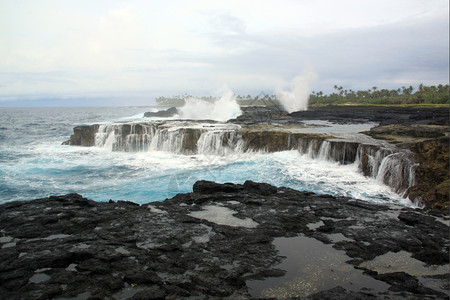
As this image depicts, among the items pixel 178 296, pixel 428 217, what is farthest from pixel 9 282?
pixel 428 217

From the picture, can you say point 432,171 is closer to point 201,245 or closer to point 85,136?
point 201,245

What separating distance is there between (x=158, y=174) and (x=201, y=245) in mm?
11059

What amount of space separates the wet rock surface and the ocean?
318 centimetres

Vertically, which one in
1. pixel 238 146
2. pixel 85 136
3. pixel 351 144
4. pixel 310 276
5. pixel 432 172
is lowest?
pixel 310 276

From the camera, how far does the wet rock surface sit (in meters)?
5.84

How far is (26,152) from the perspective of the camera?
26875mm

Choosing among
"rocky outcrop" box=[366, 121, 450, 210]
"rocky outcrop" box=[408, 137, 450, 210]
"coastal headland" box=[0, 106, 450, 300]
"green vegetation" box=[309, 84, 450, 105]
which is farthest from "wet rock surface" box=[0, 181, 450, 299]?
"green vegetation" box=[309, 84, 450, 105]

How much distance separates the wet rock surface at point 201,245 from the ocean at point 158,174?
3177 mm

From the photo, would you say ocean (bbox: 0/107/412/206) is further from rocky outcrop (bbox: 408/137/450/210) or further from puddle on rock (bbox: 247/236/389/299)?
puddle on rock (bbox: 247/236/389/299)

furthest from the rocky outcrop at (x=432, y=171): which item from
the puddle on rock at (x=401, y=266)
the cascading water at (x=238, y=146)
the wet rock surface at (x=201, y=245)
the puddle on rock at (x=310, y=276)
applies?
the puddle on rock at (x=310, y=276)

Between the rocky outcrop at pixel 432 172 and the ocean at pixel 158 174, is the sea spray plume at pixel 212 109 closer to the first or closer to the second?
the ocean at pixel 158 174

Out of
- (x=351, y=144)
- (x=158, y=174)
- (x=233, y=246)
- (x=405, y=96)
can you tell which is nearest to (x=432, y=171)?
(x=351, y=144)

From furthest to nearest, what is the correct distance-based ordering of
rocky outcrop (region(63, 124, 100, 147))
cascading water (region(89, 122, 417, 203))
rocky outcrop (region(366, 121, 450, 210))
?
rocky outcrop (region(63, 124, 100, 147)) < cascading water (region(89, 122, 417, 203)) < rocky outcrop (region(366, 121, 450, 210))

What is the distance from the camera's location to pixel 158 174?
59.8ft
